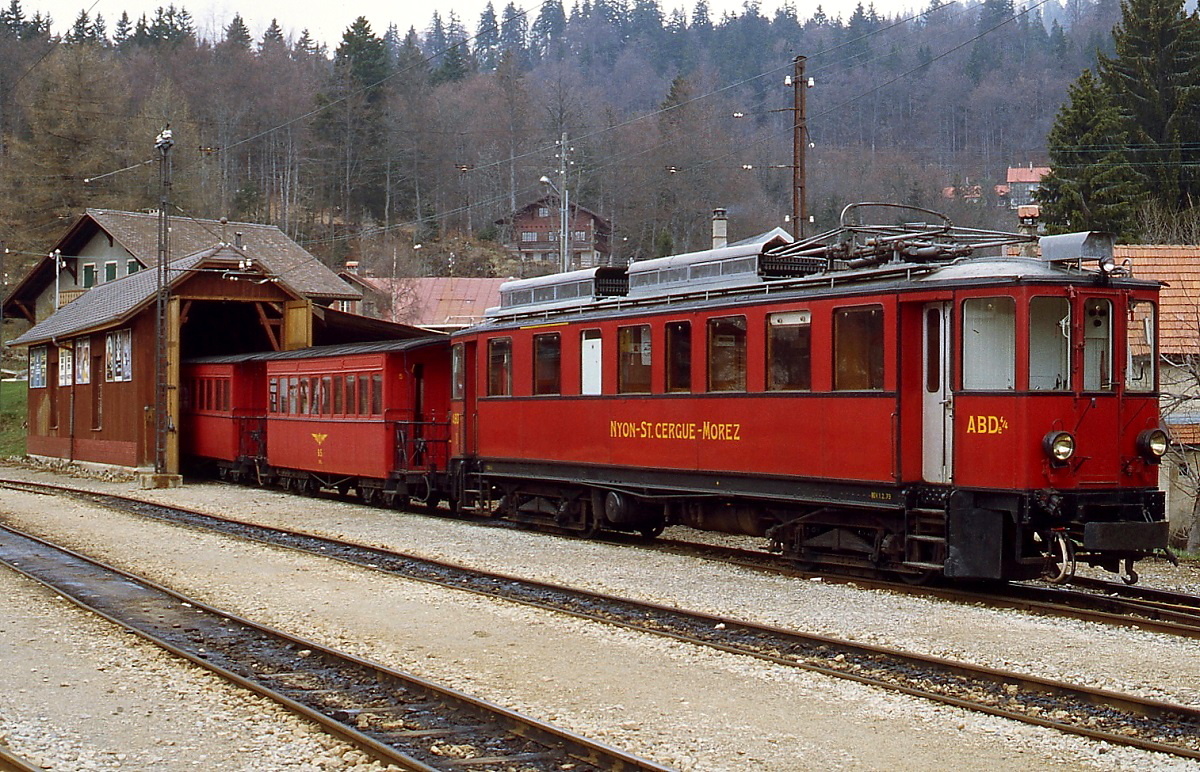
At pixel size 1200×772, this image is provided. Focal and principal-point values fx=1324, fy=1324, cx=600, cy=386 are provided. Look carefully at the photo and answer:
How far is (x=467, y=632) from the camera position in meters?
10.9

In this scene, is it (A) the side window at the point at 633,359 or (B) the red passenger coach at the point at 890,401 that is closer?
(B) the red passenger coach at the point at 890,401

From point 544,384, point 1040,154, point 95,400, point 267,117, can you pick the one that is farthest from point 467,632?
point 267,117

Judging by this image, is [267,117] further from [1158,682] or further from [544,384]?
[1158,682]

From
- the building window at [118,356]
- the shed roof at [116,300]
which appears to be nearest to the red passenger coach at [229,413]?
the building window at [118,356]

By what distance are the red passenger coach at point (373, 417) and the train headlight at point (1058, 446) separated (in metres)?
13.2

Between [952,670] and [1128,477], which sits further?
[1128,477]

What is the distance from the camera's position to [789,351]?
1357 centimetres

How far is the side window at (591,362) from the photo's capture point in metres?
16.8

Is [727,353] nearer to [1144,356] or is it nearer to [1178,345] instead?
[1144,356]

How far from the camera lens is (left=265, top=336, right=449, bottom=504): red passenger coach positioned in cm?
2320

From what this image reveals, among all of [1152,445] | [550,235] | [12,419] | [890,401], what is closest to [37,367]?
[12,419]

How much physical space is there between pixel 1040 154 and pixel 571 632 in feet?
238

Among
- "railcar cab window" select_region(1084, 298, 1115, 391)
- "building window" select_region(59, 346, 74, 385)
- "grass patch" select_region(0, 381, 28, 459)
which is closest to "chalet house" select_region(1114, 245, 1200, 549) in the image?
"railcar cab window" select_region(1084, 298, 1115, 391)

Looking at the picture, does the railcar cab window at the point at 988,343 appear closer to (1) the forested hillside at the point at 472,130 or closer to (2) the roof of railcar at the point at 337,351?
(2) the roof of railcar at the point at 337,351
